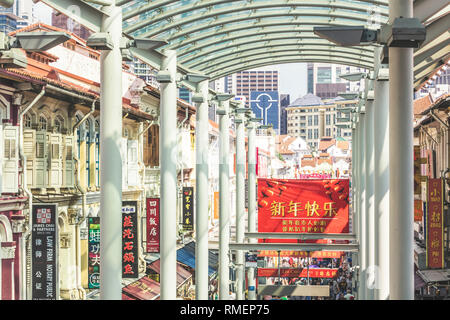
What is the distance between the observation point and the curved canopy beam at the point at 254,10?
12.1 m

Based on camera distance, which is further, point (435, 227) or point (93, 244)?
point (435, 227)

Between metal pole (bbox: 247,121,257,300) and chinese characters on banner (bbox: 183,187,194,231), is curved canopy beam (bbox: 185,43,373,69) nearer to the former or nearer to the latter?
chinese characters on banner (bbox: 183,187,194,231)

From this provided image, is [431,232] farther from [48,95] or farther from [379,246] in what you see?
[48,95]

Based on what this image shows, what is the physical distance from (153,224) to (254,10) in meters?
7.63

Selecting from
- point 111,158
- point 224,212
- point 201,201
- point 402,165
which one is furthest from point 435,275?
point 402,165

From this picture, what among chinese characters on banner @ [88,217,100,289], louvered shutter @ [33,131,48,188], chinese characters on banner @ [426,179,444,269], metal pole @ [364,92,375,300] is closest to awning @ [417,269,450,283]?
chinese characters on banner @ [426,179,444,269]

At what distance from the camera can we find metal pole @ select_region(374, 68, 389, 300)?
10779 millimetres

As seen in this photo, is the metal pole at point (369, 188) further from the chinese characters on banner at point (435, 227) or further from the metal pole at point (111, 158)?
the metal pole at point (111, 158)

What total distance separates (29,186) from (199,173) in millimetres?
4162

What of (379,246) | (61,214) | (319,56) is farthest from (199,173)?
(379,246)

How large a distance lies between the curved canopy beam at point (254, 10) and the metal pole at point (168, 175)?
634mm

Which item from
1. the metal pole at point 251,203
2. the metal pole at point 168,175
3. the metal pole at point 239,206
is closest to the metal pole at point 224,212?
the metal pole at point 239,206

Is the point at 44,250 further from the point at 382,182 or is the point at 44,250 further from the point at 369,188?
the point at 369,188

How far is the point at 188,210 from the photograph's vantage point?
25984 millimetres
